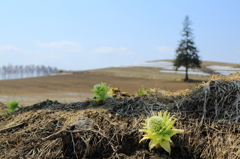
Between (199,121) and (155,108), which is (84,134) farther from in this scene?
(199,121)

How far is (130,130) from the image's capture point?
215cm

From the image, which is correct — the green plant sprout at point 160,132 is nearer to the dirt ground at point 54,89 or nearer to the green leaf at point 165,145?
the green leaf at point 165,145

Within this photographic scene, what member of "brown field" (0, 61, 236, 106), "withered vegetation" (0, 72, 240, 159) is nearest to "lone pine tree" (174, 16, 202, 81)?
"brown field" (0, 61, 236, 106)

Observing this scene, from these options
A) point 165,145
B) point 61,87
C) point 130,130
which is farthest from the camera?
point 61,87

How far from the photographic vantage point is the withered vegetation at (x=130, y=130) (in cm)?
199

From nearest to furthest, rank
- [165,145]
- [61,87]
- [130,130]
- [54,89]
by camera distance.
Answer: [165,145] < [130,130] < [54,89] < [61,87]

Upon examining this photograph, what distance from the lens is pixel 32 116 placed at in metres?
2.79

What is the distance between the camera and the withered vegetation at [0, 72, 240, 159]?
6.52 feet

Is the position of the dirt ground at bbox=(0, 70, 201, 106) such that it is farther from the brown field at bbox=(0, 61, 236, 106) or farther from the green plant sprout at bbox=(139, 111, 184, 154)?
the green plant sprout at bbox=(139, 111, 184, 154)

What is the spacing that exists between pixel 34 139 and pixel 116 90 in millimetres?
1786

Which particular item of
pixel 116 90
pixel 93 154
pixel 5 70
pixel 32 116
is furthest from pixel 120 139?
pixel 5 70

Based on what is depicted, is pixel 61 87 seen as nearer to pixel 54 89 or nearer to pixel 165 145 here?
pixel 54 89

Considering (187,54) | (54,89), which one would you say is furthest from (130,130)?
(187,54)

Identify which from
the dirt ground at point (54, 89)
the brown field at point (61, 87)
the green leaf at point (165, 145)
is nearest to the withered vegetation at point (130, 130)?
the green leaf at point (165, 145)
